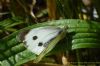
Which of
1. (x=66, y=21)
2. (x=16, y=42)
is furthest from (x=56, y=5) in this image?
(x=16, y=42)

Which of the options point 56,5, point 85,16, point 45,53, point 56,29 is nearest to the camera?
point 45,53

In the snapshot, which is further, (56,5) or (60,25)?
(56,5)

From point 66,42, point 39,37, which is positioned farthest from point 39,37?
point 66,42

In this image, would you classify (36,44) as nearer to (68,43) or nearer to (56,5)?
(68,43)

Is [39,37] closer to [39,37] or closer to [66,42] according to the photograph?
[39,37]

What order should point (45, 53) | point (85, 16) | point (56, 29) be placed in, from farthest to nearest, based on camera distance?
point (85, 16) → point (56, 29) → point (45, 53)

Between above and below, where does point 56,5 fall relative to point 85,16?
above
